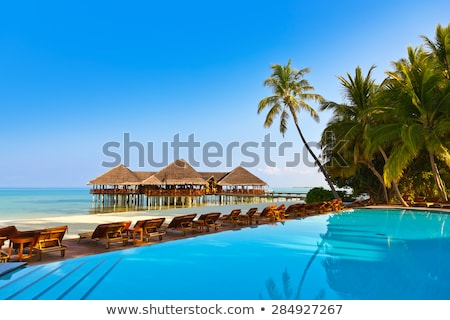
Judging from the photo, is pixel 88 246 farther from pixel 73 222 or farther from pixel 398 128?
pixel 398 128

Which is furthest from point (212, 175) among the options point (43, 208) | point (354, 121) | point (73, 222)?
point (73, 222)

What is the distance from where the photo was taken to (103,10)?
25156 mm

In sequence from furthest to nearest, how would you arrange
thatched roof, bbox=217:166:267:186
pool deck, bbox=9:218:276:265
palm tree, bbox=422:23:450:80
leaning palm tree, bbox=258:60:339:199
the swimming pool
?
thatched roof, bbox=217:166:267:186
leaning palm tree, bbox=258:60:339:199
palm tree, bbox=422:23:450:80
pool deck, bbox=9:218:276:265
the swimming pool

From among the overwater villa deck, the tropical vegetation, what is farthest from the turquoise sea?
the tropical vegetation

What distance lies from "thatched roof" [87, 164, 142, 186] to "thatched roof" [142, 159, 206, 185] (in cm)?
244

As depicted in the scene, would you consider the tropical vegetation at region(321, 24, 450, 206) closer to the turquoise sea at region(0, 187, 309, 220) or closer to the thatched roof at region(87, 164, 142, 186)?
the turquoise sea at region(0, 187, 309, 220)

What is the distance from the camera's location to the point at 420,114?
1759 centimetres

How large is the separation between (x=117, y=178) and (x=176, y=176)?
7237 mm

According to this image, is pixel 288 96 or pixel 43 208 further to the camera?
pixel 43 208

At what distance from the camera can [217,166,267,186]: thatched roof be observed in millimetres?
42750

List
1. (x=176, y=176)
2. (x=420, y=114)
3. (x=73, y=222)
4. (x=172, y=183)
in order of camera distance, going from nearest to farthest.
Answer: (x=73, y=222) → (x=420, y=114) → (x=172, y=183) → (x=176, y=176)
